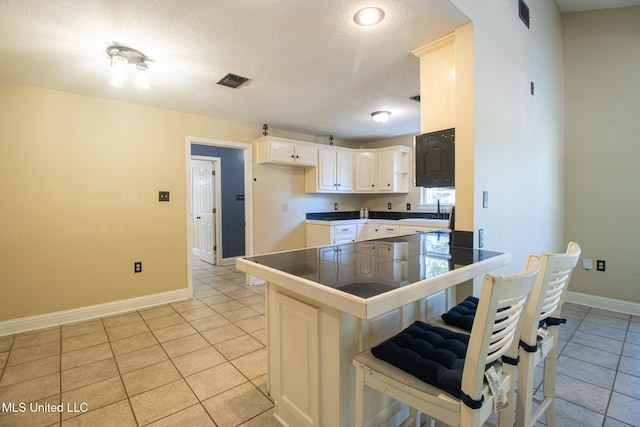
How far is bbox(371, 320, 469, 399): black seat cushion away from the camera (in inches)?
37.4

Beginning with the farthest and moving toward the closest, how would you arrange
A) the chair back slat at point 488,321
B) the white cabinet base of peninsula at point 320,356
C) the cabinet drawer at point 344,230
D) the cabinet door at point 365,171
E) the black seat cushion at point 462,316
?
the cabinet door at point 365,171, the cabinet drawer at point 344,230, the black seat cushion at point 462,316, the white cabinet base of peninsula at point 320,356, the chair back slat at point 488,321

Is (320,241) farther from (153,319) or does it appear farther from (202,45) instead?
(202,45)

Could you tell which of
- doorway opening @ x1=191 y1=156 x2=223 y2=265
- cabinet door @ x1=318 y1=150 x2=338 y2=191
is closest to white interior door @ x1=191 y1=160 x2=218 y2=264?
doorway opening @ x1=191 y1=156 x2=223 y2=265

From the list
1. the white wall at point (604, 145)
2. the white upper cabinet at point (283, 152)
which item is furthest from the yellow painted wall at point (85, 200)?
the white wall at point (604, 145)

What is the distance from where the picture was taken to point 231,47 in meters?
2.12

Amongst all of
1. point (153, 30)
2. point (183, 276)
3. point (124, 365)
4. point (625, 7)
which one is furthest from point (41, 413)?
point (625, 7)

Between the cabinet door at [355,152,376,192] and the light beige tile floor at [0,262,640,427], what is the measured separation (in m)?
2.83

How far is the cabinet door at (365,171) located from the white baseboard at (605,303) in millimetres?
2952

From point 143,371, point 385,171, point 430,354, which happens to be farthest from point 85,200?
point 385,171

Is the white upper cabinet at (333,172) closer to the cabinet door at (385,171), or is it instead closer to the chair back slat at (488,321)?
the cabinet door at (385,171)

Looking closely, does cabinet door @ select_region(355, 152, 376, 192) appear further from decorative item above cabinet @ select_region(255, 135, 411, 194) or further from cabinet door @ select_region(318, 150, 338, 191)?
cabinet door @ select_region(318, 150, 338, 191)

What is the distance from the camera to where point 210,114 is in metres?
3.72

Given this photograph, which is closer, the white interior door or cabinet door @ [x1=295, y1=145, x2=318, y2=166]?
cabinet door @ [x1=295, y1=145, x2=318, y2=166]

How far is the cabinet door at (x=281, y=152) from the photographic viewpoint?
4090 mm
